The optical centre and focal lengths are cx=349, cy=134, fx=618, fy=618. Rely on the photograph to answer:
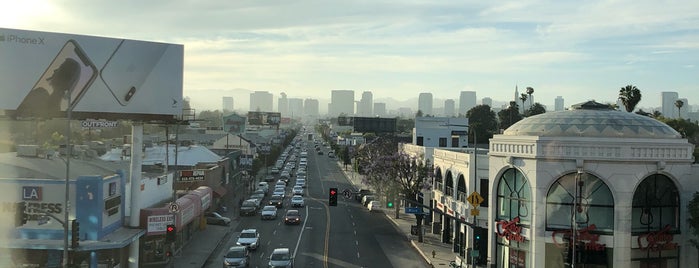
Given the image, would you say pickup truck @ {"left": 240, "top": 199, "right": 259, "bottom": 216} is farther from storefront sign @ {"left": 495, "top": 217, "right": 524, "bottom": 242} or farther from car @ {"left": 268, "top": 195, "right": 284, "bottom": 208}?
storefront sign @ {"left": 495, "top": 217, "right": 524, "bottom": 242}

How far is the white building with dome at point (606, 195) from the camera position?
28.5 metres

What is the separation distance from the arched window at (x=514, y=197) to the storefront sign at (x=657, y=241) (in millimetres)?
5156

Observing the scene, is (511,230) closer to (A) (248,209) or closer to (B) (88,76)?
(B) (88,76)

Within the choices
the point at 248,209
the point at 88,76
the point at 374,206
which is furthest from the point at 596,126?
the point at 248,209

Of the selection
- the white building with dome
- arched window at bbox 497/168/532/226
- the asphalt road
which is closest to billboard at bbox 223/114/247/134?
the asphalt road

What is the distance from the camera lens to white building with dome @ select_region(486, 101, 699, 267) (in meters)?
28.5

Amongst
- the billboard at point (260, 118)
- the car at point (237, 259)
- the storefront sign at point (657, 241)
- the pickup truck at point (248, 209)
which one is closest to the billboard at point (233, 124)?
the pickup truck at point (248, 209)

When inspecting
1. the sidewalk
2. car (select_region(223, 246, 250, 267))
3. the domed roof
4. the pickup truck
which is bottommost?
the sidewalk

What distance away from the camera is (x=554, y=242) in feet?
95.8

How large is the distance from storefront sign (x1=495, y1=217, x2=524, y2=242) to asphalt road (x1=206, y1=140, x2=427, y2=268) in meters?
7.02

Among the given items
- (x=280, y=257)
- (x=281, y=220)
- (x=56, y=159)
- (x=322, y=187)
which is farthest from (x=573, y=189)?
(x=322, y=187)

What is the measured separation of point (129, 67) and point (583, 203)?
83.1 feet

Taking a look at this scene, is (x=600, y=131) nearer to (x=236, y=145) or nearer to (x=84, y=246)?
(x=84, y=246)

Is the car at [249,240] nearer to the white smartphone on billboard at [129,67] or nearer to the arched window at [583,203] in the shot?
the white smartphone on billboard at [129,67]
